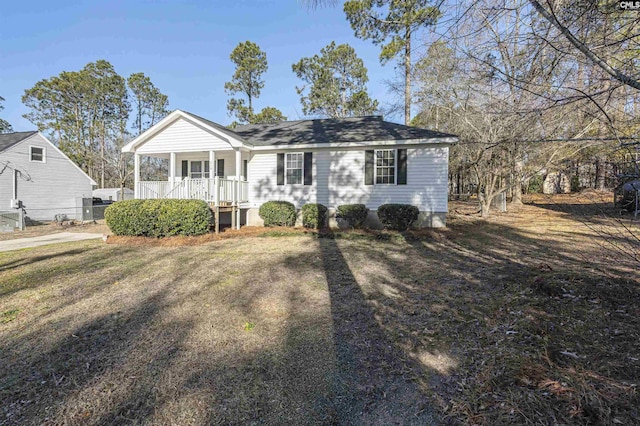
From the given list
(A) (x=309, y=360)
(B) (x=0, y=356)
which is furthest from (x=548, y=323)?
(B) (x=0, y=356)

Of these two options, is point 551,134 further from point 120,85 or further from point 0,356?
point 120,85

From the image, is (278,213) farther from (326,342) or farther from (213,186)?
(326,342)

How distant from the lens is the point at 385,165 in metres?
11.0

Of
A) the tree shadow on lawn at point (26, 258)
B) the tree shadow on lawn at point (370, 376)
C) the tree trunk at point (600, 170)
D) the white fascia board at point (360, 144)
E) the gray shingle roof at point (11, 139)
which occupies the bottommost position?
the tree shadow on lawn at point (370, 376)

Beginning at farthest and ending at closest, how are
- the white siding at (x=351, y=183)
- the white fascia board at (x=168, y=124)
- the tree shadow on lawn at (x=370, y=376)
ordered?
1. the white fascia board at (x=168, y=124)
2. the white siding at (x=351, y=183)
3. the tree shadow on lawn at (x=370, y=376)

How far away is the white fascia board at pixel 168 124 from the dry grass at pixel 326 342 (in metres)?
5.93

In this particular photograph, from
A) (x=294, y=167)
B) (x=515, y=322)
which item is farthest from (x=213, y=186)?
(x=515, y=322)

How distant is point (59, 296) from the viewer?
15.2ft

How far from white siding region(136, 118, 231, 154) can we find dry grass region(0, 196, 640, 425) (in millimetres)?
6311

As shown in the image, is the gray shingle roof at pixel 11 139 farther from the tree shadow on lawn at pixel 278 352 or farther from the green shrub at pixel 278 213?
the tree shadow on lawn at pixel 278 352

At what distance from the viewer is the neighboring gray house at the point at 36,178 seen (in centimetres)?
1555

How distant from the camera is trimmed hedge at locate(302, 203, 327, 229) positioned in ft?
35.6

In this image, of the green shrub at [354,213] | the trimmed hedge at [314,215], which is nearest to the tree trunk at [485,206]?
the green shrub at [354,213]

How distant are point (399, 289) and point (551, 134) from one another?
9664mm
